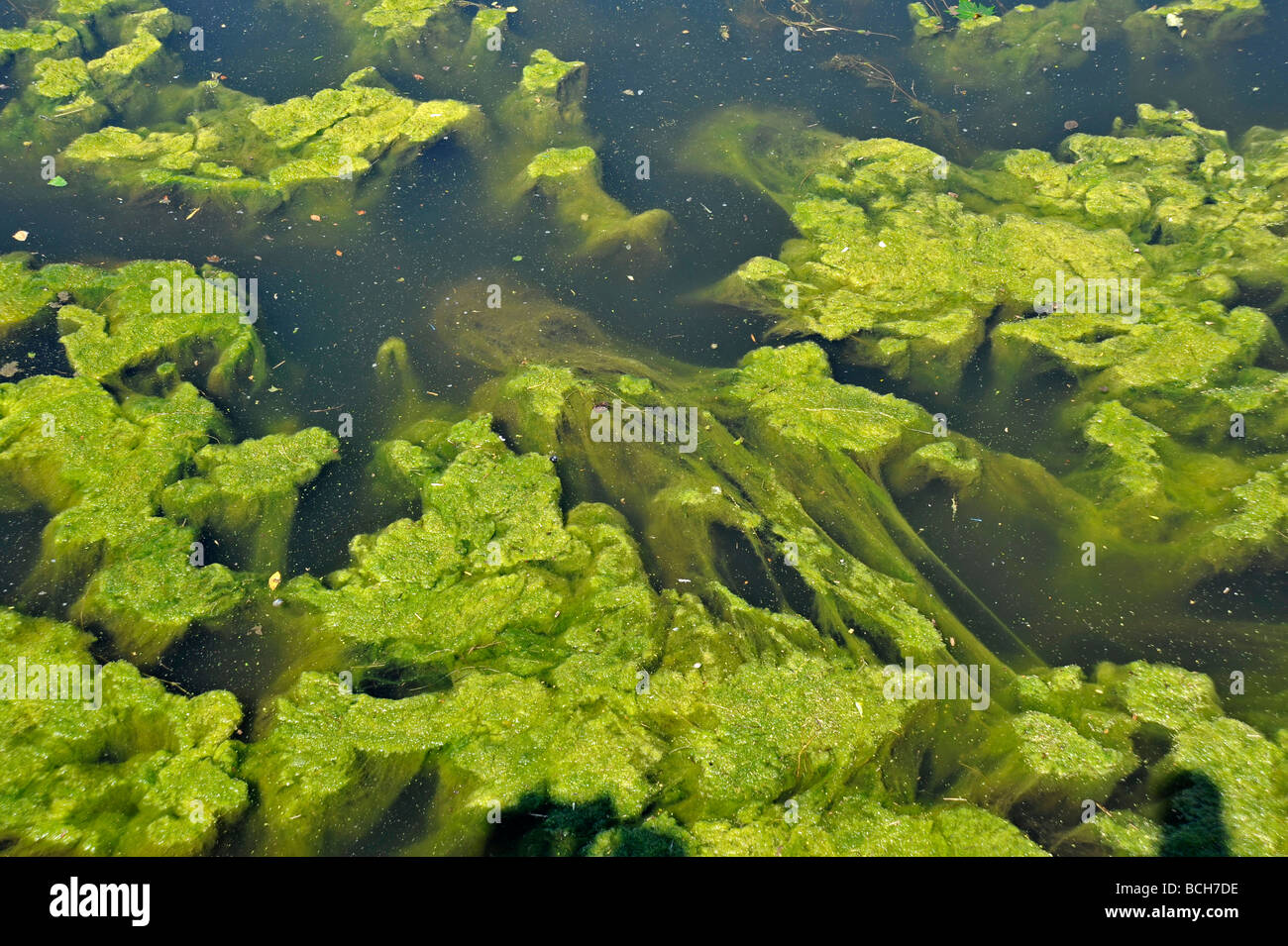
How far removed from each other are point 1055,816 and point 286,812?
385 centimetres

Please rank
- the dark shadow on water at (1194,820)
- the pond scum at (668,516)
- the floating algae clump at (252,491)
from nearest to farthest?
the dark shadow on water at (1194,820) → the pond scum at (668,516) → the floating algae clump at (252,491)

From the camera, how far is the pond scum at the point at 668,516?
395cm

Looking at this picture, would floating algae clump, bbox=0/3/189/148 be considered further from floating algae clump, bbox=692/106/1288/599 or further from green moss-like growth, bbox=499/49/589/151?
floating algae clump, bbox=692/106/1288/599

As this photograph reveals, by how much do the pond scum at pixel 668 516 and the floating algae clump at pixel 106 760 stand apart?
0.02 meters

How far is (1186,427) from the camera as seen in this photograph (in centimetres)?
574

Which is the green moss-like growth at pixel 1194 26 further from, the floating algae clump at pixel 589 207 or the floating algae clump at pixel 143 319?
the floating algae clump at pixel 143 319

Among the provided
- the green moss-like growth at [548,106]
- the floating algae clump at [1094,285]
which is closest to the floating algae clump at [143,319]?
the green moss-like growth at [548,106]

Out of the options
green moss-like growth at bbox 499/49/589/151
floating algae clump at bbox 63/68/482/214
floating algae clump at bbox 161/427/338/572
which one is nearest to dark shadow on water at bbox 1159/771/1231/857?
floating algae clump at bbox 161/427/338/572

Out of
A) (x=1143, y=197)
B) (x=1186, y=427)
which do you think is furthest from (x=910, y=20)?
(x=1186, y=427)

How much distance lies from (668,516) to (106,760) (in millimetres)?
3382

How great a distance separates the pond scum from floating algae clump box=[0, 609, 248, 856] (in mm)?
18

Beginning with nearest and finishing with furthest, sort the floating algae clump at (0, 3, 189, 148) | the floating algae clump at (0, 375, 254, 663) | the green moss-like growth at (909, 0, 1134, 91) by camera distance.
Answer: the floating algae clump at (0, 375, 254, 663)
the floating algae clump at (0, 3, 189, 148)
the green moss-like growth at (909, 0, 1134, 91)

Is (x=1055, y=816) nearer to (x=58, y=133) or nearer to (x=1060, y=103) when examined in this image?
(x=1060, y=103)

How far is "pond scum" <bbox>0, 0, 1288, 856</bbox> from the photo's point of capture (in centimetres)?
395
